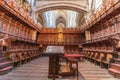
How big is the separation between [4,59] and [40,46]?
773cm

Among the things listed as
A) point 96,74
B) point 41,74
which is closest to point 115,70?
point 96,74

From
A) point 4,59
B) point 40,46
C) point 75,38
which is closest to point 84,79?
point 4,59

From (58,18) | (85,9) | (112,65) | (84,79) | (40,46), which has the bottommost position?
(84,79)

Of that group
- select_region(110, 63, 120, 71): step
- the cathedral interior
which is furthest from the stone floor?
select_region(110, 63, 120, 71): step

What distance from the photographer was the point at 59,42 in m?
13.4

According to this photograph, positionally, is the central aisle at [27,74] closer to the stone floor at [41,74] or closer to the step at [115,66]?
the stone floor at [41,74]

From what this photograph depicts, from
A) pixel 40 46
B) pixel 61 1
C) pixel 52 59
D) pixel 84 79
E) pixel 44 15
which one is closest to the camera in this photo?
pixel 52 59

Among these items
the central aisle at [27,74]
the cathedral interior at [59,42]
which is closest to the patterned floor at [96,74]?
the cathedral interior at [59,42]

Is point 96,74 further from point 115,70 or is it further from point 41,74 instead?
point 41,74

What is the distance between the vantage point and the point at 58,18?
1438 inches

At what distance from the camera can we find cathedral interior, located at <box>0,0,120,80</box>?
13.6 ft

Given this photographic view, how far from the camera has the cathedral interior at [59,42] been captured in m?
4.14

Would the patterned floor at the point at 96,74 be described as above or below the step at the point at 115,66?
below

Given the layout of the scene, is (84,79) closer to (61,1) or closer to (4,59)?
(4,59)
